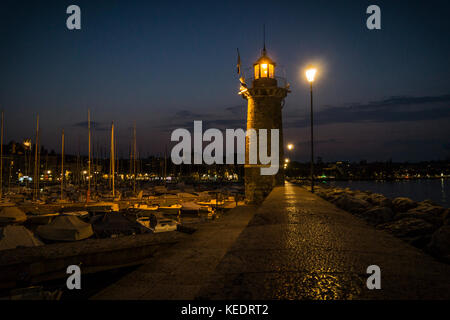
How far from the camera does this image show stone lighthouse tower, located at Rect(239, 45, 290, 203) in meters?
19.3

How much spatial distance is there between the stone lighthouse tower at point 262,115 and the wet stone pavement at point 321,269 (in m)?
15.0

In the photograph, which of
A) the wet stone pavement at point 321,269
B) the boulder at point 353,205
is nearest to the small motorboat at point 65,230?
the wet stone pavement at point 321,269

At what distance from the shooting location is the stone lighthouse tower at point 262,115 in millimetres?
19297

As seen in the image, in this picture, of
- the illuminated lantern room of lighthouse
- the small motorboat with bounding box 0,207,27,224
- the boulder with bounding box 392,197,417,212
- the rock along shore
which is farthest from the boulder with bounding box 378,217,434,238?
the small motorboat with bounding box 0,207,27,224

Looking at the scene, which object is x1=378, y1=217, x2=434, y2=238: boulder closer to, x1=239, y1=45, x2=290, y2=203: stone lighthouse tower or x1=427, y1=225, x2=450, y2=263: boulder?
x1=427, y1=225, x2=450, y2=263: boulder

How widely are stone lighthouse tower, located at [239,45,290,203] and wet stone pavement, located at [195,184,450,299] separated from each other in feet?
49.1

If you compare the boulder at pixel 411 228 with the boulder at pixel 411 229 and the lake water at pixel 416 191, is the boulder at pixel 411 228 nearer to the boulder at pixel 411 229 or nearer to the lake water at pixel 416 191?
the boulder at pixel 411 229

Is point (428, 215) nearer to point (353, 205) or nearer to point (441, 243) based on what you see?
point (353, 205)

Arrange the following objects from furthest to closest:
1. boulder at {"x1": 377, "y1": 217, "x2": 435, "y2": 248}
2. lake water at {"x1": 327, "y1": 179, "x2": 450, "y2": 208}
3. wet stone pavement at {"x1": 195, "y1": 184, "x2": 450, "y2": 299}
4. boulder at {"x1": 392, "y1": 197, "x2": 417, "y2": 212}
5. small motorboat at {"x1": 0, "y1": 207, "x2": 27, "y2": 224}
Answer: lake water at {"x1": 327, "y1": 179, "x2": 450, "y2": 208}, small motorboat at {"x1": 0, "y1": 207, "x2": 27, "y2": 224}, boulder at {"x1": 392, "y1": 197, "x2": 417, "y2": 212}, boulder at {"x1": 377, "y1": 217, "x2": 435, "y2": 248}, wet stone pavement at {"x1": 195, "y1": 184, "x2": 450, "y2": 299}

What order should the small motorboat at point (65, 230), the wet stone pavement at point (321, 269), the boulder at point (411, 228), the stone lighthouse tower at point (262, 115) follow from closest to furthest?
the wet stone pavement at point (321, 269) < the boulder at point (411, 228) < the small motorboat at point (65, 230) < the stone lighthouse tower at point (262, 115)

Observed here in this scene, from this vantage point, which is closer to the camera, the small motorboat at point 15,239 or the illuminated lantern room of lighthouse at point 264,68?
the small motorboat at point 15,239

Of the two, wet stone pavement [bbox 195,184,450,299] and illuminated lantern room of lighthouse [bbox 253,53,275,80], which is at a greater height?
illuminated lantern room of lighthouse [bbox 253,53,275,80]
